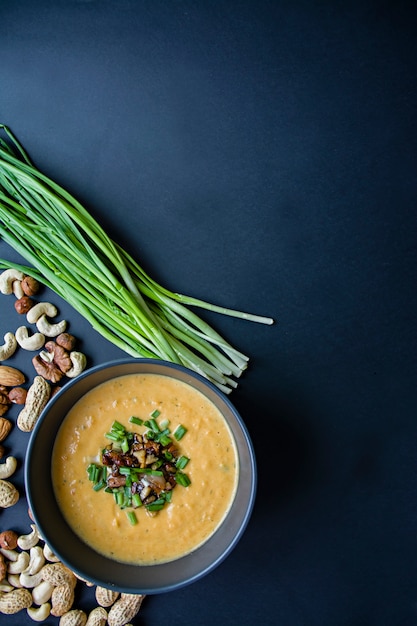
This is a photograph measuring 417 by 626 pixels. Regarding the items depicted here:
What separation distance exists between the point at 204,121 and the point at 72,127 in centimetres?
43

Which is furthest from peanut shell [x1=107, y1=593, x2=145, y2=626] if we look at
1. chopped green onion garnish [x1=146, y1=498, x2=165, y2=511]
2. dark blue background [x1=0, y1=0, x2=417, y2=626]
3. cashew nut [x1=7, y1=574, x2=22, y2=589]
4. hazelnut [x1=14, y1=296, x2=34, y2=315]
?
hazelnut [x1=14, y1=296, x2=34, y2=315]

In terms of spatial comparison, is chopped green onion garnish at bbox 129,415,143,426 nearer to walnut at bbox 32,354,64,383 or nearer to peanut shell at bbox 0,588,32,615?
walnut at bbox 32,354,64,383

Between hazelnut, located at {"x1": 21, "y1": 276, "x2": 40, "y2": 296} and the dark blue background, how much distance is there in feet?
0.35

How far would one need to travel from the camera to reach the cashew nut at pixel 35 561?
2186 mm

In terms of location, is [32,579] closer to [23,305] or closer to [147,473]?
[147,473]

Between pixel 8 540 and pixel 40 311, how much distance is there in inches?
28.8

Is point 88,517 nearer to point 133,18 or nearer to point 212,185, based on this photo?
point 212,185

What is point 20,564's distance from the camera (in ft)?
7.17

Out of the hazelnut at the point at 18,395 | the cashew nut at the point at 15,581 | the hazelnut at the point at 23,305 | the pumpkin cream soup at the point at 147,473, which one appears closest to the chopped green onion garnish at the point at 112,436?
the pumpkin cream soup at the point at 147,473

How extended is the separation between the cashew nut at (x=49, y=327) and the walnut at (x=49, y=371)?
9 centimetres

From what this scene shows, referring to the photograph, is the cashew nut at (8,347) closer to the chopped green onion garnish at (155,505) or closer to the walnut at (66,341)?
the walnut at (66,341)

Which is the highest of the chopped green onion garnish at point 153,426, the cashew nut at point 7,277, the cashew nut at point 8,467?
the cashew nut at point 7,277

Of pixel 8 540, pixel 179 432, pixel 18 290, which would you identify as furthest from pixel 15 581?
pixel 18 290

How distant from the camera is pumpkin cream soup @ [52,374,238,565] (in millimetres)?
1888
